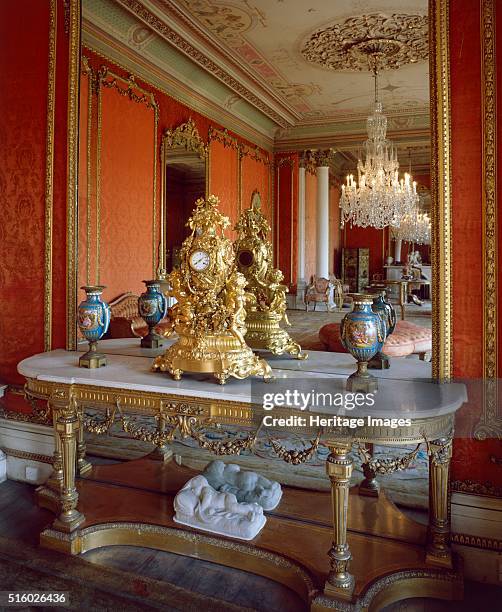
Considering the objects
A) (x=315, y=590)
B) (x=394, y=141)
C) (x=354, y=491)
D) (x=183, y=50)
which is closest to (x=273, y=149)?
(x=394, y=141)

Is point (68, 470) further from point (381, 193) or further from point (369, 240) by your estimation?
point (381, 193)

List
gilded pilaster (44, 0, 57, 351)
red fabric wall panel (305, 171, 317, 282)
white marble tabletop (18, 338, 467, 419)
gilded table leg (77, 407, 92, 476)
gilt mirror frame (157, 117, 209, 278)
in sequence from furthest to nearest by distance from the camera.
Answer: gilded table leg (77, 407, 92, 476), gilded pilaster (44, 0, 57, 351), gilt mirror frame (157, 117, 209, 278), red fabric wall panel (305, 171, 317, 282), white marble tabletop (18, 338, 467, 419)

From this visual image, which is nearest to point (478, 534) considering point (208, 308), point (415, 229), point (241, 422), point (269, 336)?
point (241, 422)

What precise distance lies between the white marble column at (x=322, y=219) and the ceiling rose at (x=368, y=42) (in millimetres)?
556

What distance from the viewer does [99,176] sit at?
3.01 metres

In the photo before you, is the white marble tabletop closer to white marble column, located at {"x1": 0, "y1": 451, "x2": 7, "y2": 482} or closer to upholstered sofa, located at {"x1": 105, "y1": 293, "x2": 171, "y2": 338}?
upholstered sofa, located at {"x1": 105, "y1": 293, "x2": 171, "y2": 338}

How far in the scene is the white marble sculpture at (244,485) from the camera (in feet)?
8.47

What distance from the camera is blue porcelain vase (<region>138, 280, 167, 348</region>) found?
115 inches

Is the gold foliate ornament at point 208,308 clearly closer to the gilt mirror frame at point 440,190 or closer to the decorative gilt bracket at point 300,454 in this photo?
the decorative gilt bracket at point 300,454

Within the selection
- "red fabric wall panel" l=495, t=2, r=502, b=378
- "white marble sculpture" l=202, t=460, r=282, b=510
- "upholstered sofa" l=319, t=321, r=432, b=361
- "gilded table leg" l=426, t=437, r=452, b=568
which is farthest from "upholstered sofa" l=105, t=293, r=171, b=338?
"red fabric wall panel" l=495, t=2, r=502, b=378

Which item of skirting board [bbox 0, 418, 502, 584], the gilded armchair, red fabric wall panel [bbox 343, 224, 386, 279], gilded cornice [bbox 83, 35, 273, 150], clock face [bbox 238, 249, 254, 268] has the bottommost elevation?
skirting board [bbox 0, 418, 502, 584]

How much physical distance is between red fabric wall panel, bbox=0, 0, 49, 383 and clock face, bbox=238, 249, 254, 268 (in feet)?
4.33

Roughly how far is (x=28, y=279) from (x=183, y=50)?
5.86ft

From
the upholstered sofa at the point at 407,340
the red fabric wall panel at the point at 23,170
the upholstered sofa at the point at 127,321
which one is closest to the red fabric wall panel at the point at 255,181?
the upholstered sofa at the point at 407,340
